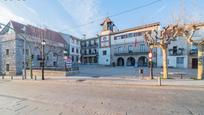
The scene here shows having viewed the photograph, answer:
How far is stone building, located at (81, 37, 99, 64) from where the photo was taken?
52.7 metres

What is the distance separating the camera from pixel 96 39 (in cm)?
5262

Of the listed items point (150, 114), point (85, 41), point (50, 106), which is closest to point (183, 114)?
point (150, 114)

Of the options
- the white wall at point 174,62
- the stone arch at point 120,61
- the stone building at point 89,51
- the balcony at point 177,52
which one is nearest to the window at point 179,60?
the white wall at point 174,62

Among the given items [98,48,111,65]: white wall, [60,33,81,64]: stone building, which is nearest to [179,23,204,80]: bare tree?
[98,48,111,65]: white wall

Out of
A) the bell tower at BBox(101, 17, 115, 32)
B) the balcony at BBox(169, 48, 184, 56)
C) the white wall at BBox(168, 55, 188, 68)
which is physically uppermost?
the bell tower at BBox(101, 17, 115, 32)

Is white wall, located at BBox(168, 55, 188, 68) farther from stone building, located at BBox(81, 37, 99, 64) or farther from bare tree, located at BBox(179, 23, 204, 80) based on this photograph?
stone building, located at BBox(81, 37, 99, 64)

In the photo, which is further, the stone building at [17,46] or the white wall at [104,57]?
the white wall at [104,57]

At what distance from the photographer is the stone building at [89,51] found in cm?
5267

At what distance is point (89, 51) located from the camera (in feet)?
180

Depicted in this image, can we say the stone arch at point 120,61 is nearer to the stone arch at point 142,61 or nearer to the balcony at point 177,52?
the stone arch at point 142,61

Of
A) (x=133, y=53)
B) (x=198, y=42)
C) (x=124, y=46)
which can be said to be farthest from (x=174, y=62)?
(x=198, y=42)

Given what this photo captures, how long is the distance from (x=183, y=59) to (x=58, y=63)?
33243 millimetres

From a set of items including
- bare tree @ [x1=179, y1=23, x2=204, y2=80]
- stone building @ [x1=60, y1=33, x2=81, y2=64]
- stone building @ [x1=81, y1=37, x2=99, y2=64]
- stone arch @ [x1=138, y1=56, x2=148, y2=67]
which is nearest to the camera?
bare tree @ [x1=179, y1=23, x2=204, y2=80]

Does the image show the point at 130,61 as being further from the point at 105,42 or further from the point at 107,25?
the point at 107,25
